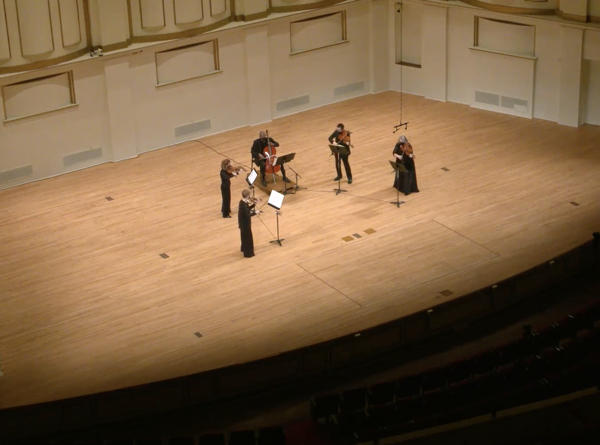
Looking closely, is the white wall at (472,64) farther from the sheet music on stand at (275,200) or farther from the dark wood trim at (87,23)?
the sheet music on stand at (275,200)

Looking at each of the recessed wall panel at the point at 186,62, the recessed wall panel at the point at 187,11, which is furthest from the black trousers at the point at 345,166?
the recessed wall panel at the point at 187,11

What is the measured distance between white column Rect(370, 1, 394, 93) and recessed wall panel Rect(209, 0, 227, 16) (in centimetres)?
362

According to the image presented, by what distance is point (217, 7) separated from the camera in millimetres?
20266

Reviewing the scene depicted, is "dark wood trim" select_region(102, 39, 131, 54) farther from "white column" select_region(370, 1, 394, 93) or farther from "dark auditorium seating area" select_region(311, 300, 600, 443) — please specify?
"dark auditorium seating area" select_region(311, 300, 600, 443)

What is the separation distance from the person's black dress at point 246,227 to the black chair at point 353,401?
459 centimetres

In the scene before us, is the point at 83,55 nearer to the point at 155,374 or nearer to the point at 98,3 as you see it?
the point at 98,3

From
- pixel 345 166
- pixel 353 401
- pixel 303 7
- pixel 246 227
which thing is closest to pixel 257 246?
pixel 246 227

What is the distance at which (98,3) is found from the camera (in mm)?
18844

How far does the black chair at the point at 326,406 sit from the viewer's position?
11.8 metres

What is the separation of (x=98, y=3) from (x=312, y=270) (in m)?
6.54

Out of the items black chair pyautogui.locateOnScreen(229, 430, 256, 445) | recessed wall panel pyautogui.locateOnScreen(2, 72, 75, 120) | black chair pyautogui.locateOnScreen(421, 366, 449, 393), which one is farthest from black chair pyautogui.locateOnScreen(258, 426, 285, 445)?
recessed wall panel pyautogui.locateOnScreen(2, 72, 75, 120)

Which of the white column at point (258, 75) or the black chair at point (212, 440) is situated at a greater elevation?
the white column at point (258, 75)

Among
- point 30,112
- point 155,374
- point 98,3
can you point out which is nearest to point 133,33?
point 98,3

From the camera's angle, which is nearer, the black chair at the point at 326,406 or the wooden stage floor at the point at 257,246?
the black chair at the point at 326,406
